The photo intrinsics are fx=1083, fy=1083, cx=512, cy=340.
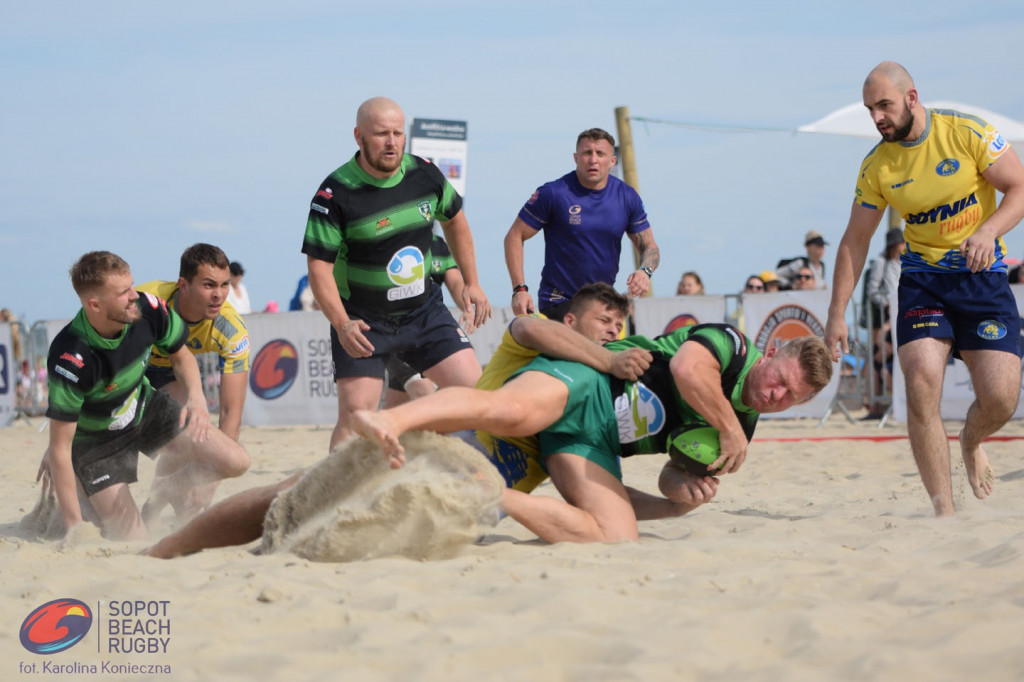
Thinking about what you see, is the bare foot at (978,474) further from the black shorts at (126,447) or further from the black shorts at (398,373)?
the black shorts at (126,447)

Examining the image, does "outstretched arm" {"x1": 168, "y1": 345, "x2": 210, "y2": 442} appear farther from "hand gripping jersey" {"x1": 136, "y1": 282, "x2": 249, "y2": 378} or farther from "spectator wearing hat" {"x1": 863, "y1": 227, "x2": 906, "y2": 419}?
"spectator wearing hat" {"x1": 863, "y1": 227, "x2": 906, "y2": 419}

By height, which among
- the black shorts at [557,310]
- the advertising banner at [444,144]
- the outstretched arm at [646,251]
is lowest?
the black shorts at [557,310]

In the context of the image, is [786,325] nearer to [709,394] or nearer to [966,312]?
[966,312]

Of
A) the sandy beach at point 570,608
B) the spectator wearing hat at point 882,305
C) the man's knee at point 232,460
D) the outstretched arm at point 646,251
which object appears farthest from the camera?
the spectator wearing hat at point 882,305

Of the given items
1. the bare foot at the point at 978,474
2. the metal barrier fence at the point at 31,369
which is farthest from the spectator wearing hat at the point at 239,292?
the bare foot at the point at 978,474

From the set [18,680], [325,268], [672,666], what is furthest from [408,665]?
[325,268]

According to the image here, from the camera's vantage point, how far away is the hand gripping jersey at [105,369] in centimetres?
491

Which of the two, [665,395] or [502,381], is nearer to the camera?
[665,395]

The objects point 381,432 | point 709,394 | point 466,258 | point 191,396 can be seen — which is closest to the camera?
point 381,432

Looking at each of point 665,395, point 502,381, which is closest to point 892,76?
point 665,395

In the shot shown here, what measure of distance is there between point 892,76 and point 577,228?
7.81 ft

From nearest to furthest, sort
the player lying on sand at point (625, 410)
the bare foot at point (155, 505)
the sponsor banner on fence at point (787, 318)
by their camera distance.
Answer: the player lying on sand at point (625, 410) < the bare foot at point (155, 505) < the sponsor banner on fence at point (787, 318)

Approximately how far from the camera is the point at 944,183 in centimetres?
488

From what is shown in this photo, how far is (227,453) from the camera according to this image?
5555mm
